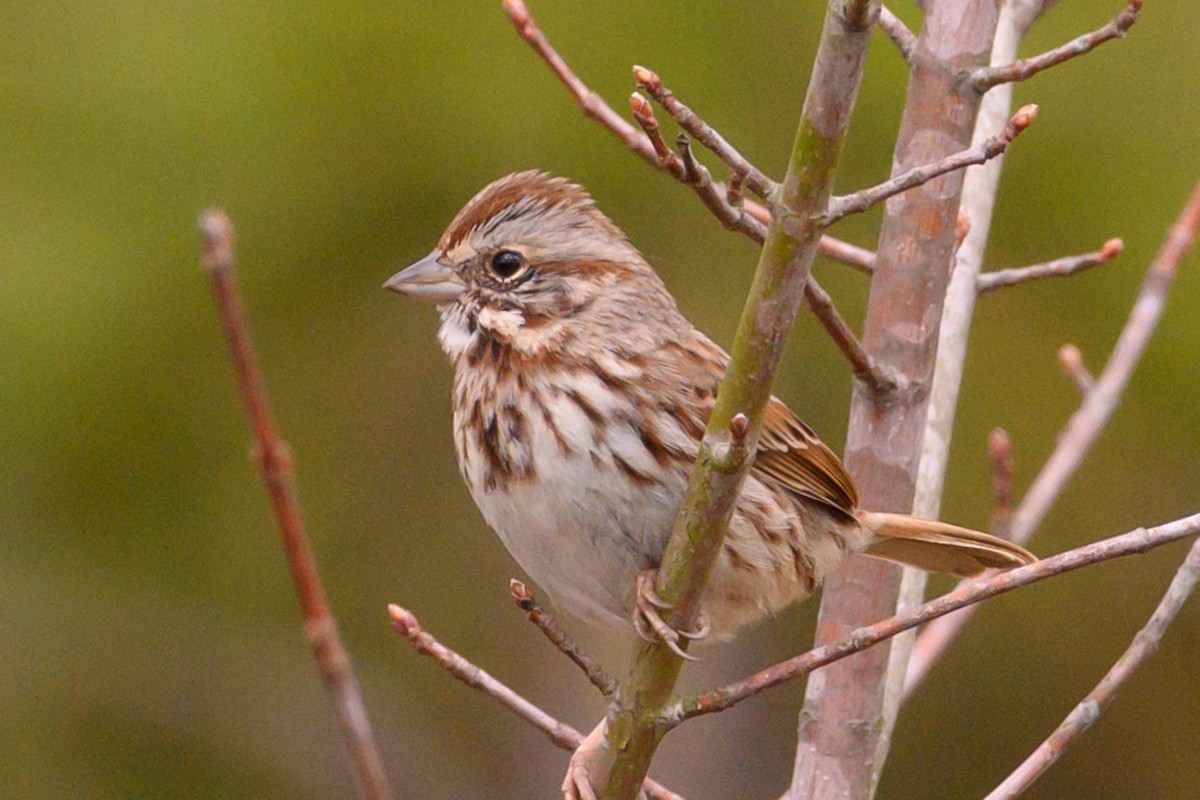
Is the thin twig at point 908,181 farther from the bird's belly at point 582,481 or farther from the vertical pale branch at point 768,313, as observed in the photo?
the bird's belly at point 582,481

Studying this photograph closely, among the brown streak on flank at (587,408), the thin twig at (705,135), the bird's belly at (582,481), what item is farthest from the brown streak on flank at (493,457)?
the thin twig at (705,135)

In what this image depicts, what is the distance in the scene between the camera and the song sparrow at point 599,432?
9.52ft

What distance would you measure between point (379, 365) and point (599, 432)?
126 inches

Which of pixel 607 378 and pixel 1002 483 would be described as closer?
pixel 607 378

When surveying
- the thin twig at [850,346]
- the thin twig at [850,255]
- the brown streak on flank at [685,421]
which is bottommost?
the brown streak on flank at [685,421]

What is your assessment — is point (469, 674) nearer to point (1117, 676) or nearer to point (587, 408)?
point (587, 408)

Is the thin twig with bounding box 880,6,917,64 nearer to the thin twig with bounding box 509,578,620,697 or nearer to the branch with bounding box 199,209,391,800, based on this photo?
the thin twig with bounding box 509,578,620,697

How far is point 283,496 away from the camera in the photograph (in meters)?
1.77

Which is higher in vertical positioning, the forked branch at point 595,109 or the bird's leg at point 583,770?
the forked branch at point 595,109

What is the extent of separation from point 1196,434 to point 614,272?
2546 millimetres

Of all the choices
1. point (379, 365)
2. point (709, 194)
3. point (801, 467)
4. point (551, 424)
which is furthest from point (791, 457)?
point (379, 365)

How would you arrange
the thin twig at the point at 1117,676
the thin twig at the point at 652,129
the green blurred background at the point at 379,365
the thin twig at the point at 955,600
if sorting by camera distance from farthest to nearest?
the green blurred background at the point at 379,365, the thin twig at the point at 1117,676, the thin twig at the point at 652,129, the thin twig at the point at 955,600

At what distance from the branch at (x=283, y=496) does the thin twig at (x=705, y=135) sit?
68 cm

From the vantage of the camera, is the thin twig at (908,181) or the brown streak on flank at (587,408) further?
the brown streak on flank at (587,408)
